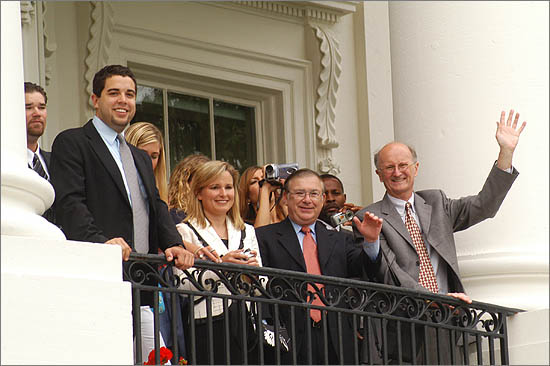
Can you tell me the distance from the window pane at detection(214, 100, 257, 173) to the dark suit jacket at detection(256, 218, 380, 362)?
439 centimetres

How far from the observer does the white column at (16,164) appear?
20.1ft

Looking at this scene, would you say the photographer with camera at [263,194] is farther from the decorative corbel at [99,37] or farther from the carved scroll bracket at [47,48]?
the decorative corbel at [99,37]

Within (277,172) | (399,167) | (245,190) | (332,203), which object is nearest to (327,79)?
(332,203)

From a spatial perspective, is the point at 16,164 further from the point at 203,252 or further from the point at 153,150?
the point at 153,150

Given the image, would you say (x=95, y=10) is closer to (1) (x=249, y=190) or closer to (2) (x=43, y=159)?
(1) (x=249, y=190)

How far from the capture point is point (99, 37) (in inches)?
460

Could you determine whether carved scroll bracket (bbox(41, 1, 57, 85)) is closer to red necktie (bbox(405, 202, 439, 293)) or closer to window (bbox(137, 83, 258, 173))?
window (bbox(137, 83, 258, 173))

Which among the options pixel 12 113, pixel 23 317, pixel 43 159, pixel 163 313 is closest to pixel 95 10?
pixel 43 159

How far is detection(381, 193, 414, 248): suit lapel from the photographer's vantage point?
847 centimetres

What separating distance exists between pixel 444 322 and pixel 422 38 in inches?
83.6

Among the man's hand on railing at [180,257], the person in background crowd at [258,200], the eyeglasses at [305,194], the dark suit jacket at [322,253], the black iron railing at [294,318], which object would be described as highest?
the person in background crowd at [258,200]

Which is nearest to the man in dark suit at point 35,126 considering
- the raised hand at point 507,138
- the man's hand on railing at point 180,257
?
the man's hand on railing at point 180,257

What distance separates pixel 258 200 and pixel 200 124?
3.50 meters

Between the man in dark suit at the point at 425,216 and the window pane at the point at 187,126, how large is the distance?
4.02m
